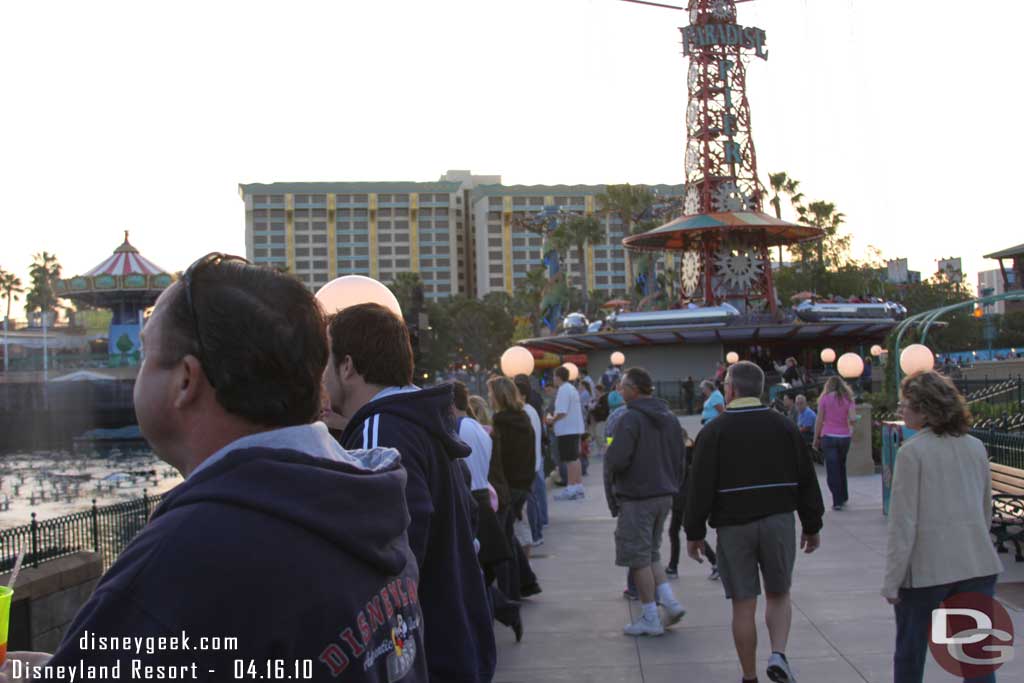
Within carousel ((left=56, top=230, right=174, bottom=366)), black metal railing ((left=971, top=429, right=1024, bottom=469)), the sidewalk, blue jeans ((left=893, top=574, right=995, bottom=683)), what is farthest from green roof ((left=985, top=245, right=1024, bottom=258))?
blue jeans ((left=893, top=574, right=995, bottom=683))

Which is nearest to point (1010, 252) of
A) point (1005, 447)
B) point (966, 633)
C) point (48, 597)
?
point (1005, 447)

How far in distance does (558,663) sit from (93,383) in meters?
69.2

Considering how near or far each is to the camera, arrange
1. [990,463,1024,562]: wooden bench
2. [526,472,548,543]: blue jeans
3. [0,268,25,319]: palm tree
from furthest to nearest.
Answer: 1. [0,268,25,319]: palm tree
2. [526,472,548,543]: blue jeans
3. [990,463,1024,562]: wooden bench

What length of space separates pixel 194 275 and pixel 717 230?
50.9 metres

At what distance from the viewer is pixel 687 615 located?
7.77 meters

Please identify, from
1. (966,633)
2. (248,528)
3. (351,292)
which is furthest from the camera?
(966,633)

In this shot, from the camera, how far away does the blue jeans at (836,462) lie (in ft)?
40.0

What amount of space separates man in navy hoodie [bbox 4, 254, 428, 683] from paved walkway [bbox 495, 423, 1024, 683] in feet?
16.5

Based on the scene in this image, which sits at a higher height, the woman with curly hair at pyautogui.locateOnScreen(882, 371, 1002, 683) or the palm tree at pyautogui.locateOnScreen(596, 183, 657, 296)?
the palm tree at pyautogui.locateOnScreen(596, 183, 657, 296)

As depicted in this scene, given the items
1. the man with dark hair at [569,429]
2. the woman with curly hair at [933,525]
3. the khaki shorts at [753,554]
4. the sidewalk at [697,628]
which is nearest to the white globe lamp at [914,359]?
the sidewalk at [697,628]

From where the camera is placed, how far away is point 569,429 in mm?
14859

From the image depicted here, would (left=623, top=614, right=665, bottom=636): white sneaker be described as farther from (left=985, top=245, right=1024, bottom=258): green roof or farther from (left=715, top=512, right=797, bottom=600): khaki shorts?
(left=985, top=245, right=1024, bottom=258): green roof

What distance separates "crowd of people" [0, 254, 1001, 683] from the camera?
138 centimetres

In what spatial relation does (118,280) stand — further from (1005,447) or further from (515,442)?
(1005,447)
